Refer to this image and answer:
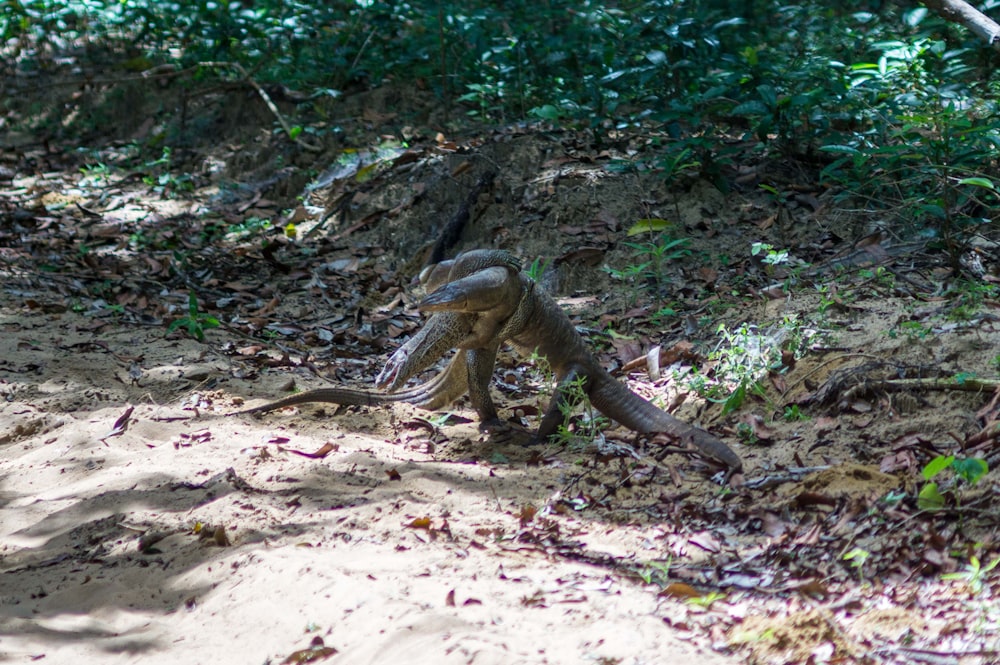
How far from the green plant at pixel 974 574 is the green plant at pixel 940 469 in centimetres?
26

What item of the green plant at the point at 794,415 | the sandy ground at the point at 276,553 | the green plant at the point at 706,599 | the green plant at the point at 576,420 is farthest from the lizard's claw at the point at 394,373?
the green plant at the point at 706,599

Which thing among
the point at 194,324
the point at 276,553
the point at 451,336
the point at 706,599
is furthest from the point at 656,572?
the point at 194,324

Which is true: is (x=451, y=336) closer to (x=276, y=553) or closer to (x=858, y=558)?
(x=276, y=553)

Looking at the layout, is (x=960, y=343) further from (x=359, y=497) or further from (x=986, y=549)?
(x=359, y=497)

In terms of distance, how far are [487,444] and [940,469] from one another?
200 centimetres

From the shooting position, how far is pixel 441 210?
7.27 meters

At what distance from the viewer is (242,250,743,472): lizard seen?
13.3ft

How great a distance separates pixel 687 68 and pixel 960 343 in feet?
10.5

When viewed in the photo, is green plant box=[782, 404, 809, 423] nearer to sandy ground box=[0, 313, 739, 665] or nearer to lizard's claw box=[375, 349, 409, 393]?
sandy ground box=[0, 313, 739, 665]

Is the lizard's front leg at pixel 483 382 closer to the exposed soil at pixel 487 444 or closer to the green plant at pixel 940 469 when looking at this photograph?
the exposed soil at pixel 487 444

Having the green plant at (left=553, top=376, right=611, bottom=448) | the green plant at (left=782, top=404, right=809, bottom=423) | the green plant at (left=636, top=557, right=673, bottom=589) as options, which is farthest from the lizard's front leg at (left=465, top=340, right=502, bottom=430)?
the green plant at (left=636, top=557, right=673, bottom=589)

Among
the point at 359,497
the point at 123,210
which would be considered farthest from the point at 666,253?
the point at 123,210

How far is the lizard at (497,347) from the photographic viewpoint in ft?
13.3

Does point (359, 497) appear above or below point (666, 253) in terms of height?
above
